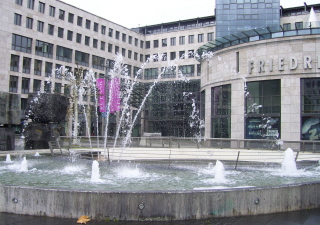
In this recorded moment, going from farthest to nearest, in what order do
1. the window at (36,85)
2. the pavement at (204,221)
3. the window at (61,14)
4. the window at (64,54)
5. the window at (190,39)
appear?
the window at (190,39), the window at (61,14), the window at (64,54), the window at (36,85), the pavement at (204,221)

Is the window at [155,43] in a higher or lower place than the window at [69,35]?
higher

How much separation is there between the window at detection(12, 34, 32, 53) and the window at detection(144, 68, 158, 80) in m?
25.1

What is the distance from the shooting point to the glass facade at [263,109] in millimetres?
27172

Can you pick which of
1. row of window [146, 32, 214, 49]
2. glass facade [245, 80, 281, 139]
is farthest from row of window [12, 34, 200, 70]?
glass facade [245, 80, 281, 139]

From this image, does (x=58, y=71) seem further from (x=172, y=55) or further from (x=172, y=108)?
(x=172, y=55)

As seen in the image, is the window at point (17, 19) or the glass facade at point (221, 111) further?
the window at point (17, 19)

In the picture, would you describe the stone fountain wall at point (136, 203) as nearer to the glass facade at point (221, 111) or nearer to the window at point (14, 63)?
the glass facade at point (221, 111)

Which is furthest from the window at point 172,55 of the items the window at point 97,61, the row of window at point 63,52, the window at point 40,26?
the window at point 40,26

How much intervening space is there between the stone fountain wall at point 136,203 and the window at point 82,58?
57730 mm

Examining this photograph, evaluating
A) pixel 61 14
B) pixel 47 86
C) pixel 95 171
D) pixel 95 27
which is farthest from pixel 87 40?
pixel 95 171

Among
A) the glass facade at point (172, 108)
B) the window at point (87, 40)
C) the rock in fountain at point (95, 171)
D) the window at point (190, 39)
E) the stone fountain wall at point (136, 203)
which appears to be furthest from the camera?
Result: the window at point (190, 39)

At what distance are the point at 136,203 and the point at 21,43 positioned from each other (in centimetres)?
5292

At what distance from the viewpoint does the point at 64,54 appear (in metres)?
59.9

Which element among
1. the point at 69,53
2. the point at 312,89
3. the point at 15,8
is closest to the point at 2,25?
the point at 15,8
